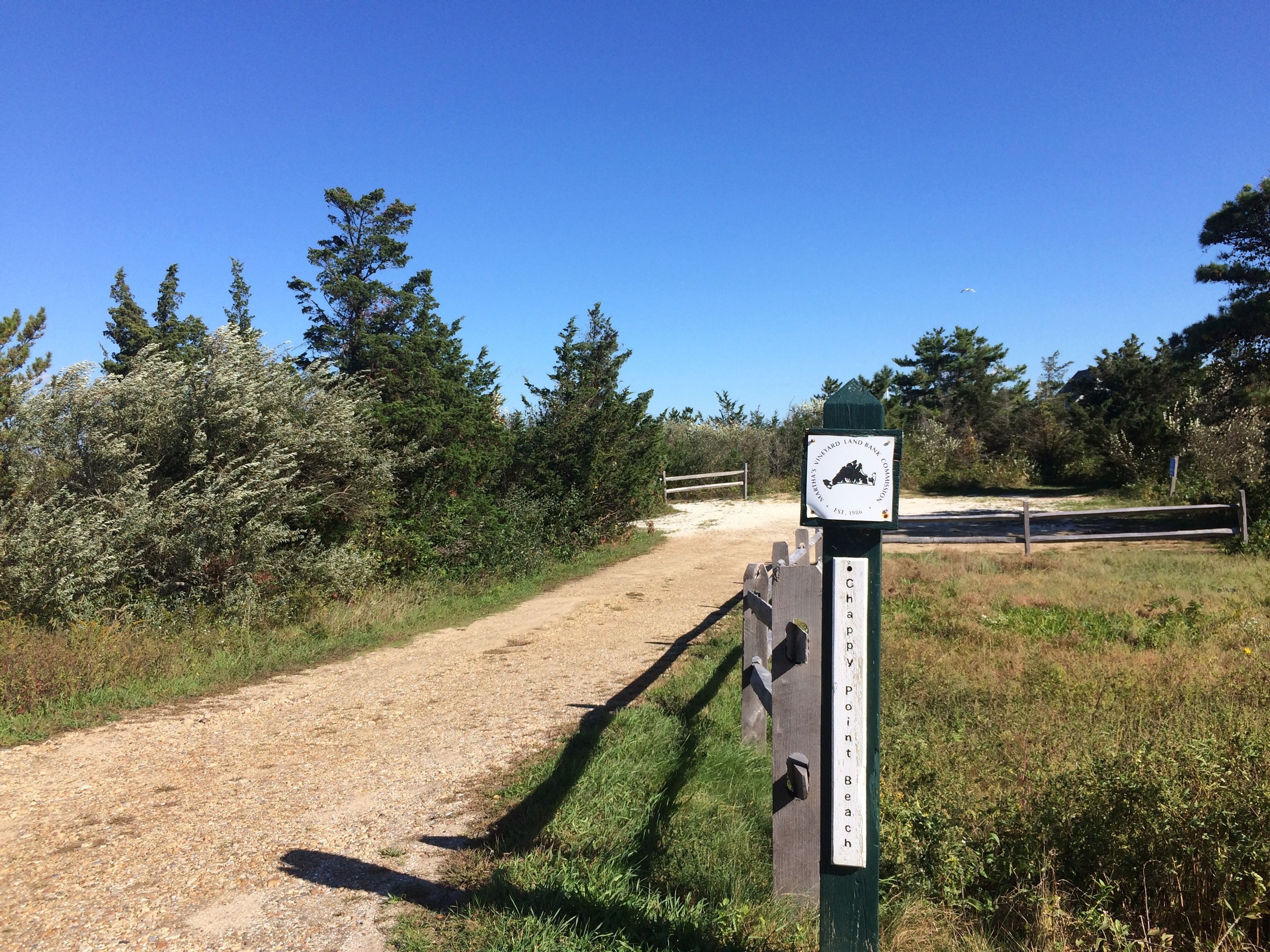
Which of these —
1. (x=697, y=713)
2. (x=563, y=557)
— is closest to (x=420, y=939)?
(x=697, y=713)

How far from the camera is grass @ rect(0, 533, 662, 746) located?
6.68 meters

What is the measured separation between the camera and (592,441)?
62.7ft

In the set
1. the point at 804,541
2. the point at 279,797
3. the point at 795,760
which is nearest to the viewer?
the point at 795,760

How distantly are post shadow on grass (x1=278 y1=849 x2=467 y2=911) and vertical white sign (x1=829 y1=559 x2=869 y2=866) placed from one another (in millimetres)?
2054

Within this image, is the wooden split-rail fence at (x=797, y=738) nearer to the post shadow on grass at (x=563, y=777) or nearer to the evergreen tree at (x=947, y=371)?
the post shadow on grass at (x=563, y=777)

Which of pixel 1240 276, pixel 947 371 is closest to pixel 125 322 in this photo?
pixel 1240 276

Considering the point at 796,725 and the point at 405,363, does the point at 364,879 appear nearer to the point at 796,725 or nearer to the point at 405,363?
the point at 796,725

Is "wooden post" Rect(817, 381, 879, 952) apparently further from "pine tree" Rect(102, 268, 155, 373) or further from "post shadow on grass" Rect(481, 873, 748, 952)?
"pine tree" Rect(102, 268, 155, 373)

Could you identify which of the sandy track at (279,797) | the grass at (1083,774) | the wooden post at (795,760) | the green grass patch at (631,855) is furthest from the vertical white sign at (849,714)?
the sandy track at (279,797)

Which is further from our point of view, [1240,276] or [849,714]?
[1240,276]

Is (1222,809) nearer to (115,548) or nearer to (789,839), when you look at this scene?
(789,839)

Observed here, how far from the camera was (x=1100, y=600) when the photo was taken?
10781 mm

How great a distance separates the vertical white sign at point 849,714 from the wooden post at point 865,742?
0.06ft

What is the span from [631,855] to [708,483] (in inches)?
1041
